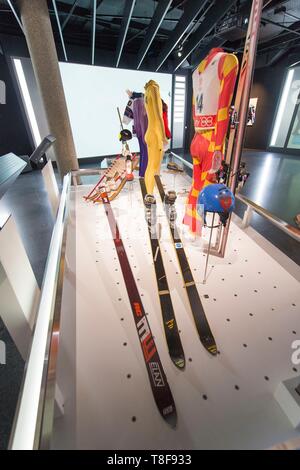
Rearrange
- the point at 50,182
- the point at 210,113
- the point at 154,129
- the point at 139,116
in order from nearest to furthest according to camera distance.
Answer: the point at 210,113
the point at 50,182
the point at 154,129
the point at 139,116

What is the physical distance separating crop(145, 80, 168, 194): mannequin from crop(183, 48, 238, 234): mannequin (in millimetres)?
463

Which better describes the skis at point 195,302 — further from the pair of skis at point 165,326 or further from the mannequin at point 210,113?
the mannequin at point 210,113

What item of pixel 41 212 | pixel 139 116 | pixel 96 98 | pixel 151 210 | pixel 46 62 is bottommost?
pixel 41 212

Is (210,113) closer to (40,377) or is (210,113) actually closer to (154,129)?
(154,129)

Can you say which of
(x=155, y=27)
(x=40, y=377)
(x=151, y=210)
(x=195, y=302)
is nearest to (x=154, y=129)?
(x=151, y=210)

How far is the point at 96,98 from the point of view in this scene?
19.2 ft

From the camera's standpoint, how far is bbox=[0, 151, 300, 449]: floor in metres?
1.22

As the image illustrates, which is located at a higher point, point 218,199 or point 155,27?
point 155,27

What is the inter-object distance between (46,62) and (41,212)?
6.94 ft

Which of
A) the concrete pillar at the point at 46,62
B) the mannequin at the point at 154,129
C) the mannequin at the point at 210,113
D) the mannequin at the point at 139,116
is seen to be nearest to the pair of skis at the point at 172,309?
the mannequin at the point at 210,113

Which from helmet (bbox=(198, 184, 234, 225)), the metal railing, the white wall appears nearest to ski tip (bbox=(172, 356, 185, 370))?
the metal railing

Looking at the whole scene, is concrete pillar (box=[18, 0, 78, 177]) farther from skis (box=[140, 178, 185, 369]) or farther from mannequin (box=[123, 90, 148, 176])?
skis (box=[140, 178, 185, 369])

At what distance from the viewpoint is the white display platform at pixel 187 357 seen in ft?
2.36
